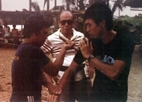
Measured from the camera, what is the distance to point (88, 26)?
5.68ft

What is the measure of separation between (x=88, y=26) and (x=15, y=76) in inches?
22.9

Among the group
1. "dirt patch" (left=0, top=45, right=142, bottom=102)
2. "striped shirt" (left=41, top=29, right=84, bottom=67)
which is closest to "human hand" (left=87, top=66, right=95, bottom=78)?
"striped shirt" (left=41, top=29, right=84, bottom=67)

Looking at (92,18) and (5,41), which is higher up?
(92,18)

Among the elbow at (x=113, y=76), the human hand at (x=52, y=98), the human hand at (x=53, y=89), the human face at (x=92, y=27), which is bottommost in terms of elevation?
the human hand at (x=52, y=98)

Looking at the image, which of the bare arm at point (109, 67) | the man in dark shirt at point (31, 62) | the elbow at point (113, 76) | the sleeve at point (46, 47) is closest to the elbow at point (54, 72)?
the man in dark shirt at point (31, 62)

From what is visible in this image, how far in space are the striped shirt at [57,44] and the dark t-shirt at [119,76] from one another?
0.05 meters

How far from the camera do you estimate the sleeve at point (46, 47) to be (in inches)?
67.9

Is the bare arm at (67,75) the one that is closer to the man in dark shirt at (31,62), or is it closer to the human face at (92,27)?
the man in dark shirt at (31,62)

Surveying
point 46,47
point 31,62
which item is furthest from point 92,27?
point 31,62

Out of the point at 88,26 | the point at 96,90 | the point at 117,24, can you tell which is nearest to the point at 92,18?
the point at 88,26

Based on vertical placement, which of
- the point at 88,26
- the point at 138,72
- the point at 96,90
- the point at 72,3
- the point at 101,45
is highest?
the point at 72,3

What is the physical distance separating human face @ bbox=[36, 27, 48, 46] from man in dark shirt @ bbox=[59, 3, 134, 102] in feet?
0.78

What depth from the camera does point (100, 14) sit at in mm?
1720

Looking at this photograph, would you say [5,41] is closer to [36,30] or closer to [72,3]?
[36,30]
